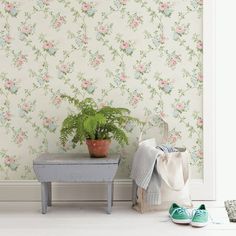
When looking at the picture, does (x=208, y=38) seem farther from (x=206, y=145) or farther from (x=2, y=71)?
(x=2, y=71)

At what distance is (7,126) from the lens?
4.05m

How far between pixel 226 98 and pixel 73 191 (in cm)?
140

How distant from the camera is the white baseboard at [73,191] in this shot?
4.05 m

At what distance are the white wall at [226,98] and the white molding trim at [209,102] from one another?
72 mm

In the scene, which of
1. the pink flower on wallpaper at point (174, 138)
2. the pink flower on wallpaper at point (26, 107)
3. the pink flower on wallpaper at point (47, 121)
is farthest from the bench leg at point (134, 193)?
the pink flower on wallpaper at point (26, 107)

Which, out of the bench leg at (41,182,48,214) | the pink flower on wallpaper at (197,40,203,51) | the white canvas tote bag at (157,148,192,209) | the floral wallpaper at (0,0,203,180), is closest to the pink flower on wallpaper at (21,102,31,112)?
the floral wallpaper at (0,0,203,180)

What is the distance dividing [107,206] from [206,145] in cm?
91

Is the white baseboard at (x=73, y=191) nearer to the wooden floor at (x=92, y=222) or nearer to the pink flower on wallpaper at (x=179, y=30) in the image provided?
the wooden floor at (x=92, y=222)

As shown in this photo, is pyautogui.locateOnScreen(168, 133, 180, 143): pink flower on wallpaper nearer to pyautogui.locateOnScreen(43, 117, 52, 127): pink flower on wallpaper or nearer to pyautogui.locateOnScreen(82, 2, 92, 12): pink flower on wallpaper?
pyautogui.locateOnScreen(43, 117, 52, 127): pink flower on wallpaper

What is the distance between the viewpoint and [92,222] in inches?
136

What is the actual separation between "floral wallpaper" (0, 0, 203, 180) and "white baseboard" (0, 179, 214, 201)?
0.15m

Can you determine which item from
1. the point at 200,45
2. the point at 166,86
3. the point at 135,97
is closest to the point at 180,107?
the point at 166,86

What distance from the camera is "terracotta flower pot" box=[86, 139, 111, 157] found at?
12.3 feet

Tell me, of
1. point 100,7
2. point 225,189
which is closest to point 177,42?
point 100,7
